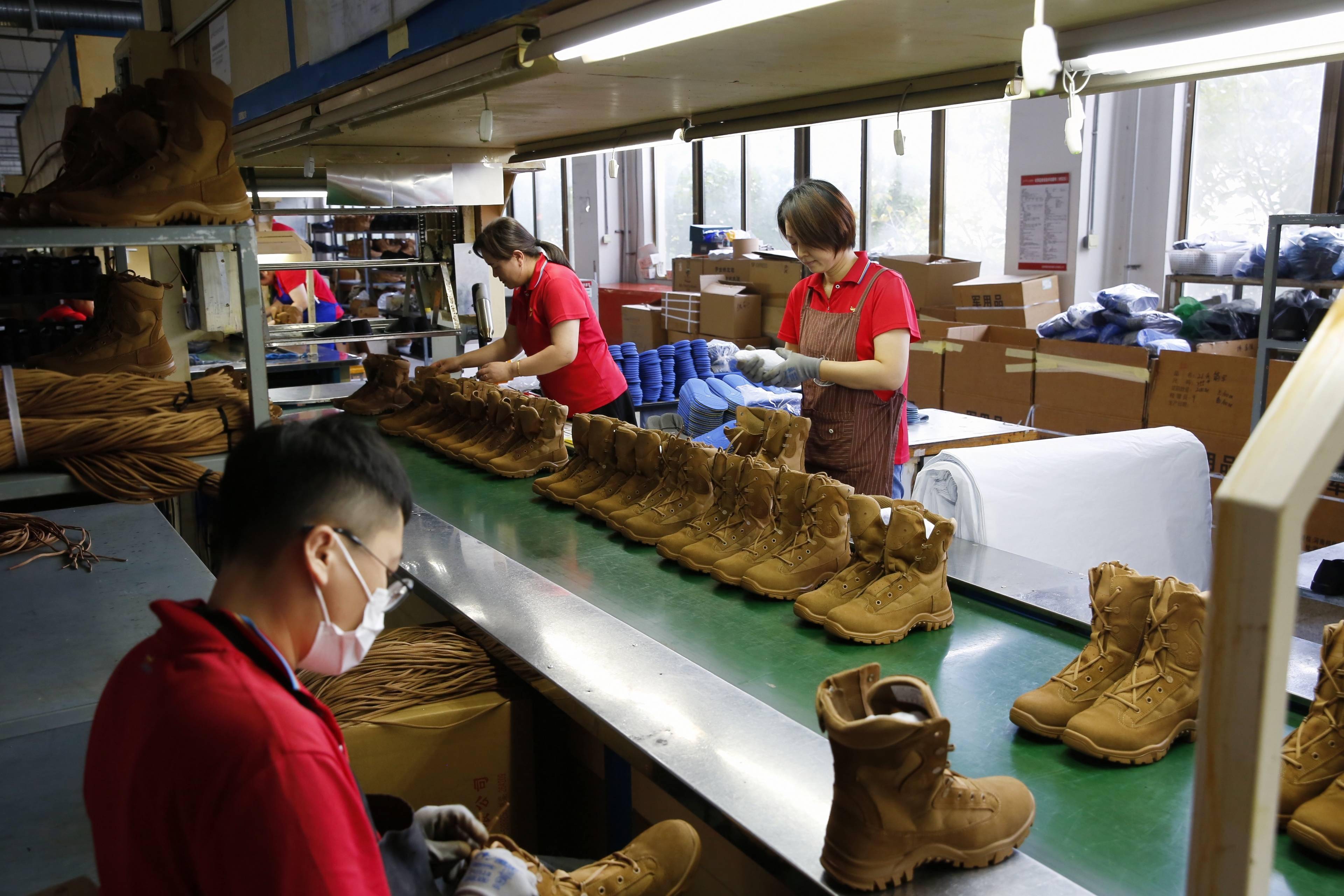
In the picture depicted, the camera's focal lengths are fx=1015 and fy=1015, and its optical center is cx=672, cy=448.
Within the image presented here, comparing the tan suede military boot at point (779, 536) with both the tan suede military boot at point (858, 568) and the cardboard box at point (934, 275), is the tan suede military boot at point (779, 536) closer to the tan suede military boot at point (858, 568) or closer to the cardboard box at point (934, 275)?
the tan suede military boot at point (858, 568)

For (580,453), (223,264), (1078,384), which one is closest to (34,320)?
(223,264)

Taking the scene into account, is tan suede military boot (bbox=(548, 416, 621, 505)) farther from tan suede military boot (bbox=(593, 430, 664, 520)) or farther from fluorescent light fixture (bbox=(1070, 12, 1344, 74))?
fluorescent light fixture (bbox=(1070, 12, 1344, 74))

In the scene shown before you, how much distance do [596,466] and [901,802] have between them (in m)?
2.04

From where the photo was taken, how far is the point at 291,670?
1.13 m

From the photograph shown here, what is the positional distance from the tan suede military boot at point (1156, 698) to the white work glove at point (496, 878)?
854 mm

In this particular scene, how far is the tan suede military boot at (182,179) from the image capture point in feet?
6.49

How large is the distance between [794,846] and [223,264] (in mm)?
3108

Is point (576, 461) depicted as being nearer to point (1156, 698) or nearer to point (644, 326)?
point (1156, 698)

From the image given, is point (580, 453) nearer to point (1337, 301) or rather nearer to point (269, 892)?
point (269, 892)

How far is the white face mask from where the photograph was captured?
1.19 metres

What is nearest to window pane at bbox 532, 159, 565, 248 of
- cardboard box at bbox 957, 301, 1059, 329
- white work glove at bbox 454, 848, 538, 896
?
cardboard box at bbox 957, 301, 1059, 329

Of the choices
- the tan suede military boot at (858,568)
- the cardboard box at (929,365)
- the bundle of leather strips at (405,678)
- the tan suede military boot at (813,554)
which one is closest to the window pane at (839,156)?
the cardboard box at (929,365)

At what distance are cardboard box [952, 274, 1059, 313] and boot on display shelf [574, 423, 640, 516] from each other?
4.56 meters

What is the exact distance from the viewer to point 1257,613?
23.6 inches
